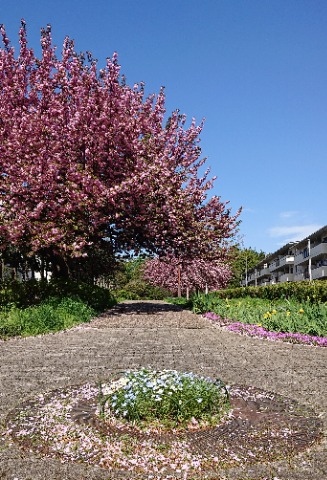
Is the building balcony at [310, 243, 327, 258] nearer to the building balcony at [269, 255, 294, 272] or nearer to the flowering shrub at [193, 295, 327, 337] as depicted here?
the building balcony at [269, 255, 294, 272]

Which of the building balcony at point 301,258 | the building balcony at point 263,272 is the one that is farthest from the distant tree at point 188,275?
the building balcony at point 263,272

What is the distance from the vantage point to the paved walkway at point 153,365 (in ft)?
10.8

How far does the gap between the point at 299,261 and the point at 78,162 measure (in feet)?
166

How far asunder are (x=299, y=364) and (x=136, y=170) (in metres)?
10.2

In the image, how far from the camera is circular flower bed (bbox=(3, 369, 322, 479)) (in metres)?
3.46

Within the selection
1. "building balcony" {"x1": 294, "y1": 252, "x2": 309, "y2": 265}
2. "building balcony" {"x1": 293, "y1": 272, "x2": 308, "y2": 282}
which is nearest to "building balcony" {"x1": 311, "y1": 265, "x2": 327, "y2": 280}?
"building balcony" {"x1": 294, "y1": 252, "x2": 309, "y2": 265}

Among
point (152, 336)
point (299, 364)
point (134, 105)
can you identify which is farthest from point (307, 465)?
point (134, 105)

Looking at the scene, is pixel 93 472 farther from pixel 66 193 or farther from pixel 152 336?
pixel 66 193

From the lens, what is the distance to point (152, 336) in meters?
11.1

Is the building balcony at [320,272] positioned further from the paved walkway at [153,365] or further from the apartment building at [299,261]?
the paved walkway at [153,365]

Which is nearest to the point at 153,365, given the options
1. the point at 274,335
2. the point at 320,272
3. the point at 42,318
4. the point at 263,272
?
the point at 274,335

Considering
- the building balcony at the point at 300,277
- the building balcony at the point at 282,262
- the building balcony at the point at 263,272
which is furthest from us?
the building balcony at the point at 263,272

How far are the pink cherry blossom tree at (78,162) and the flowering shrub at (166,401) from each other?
9.80 m

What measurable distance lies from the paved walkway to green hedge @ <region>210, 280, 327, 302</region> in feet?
18.7
